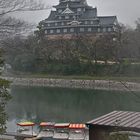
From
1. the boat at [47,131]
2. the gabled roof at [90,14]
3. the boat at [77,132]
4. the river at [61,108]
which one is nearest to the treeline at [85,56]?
the gabled roof at [90,14]

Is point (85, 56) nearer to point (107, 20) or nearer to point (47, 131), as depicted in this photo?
point (107, 20)

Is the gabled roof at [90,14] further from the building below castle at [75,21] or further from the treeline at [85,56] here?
the treeline at [85,56]

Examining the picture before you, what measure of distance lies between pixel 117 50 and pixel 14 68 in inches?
361

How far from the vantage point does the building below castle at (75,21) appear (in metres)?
35.6

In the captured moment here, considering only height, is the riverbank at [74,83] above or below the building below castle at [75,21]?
below

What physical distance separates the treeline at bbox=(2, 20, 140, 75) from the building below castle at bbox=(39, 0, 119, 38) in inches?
205

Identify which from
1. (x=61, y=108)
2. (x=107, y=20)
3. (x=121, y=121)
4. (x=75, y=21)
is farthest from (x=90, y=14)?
(x=121, y=121)

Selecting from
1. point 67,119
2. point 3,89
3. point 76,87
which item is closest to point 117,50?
point 76,87

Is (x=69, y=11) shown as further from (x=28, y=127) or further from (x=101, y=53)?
(x=28, y=127)

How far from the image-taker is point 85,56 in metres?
28.8

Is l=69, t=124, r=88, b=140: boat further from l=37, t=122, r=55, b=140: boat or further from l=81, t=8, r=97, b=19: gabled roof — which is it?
l=81, t=8, r=97, b=19: gabled roof

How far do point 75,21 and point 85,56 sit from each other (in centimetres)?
844

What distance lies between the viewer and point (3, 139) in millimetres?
6672

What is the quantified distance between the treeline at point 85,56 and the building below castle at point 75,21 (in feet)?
17.1
